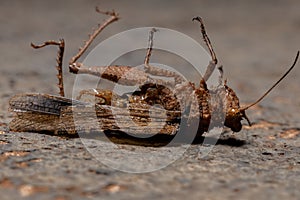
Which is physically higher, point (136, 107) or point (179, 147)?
point (136, 107)

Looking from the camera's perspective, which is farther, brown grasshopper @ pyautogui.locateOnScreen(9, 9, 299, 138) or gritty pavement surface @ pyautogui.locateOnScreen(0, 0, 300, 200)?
brown grasshopper @ pyautogui.locateOnScreen(9, 9, 299, 138)

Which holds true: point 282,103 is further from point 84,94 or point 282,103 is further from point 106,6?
point 106,6

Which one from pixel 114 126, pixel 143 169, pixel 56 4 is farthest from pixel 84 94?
pixel 56 4

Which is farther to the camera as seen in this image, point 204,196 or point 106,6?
point 106,6

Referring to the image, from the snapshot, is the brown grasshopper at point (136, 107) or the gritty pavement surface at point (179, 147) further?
the brown grasshopper at point (136, 107)
